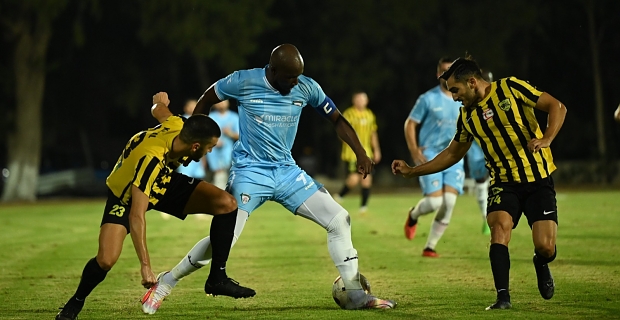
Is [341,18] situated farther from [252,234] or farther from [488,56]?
[252,234]

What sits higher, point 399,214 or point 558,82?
point 558,82

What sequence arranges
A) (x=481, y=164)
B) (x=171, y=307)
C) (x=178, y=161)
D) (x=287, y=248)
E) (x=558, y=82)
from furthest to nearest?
(x=558, y=82)
(x=481, y=164)
(x=287, y=248)
(x=171, y=307)
(x=178, y=161)

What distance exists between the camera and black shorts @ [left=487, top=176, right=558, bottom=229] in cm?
800

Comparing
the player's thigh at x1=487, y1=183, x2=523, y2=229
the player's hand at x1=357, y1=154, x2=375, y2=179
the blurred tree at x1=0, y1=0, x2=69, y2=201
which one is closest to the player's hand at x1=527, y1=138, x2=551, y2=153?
the player's thigh at x1=487, y1=183, x2=523, y2=229

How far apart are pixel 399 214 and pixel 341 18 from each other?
22.4 metres

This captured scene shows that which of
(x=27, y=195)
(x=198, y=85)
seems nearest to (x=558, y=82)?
(x=198, y=85)

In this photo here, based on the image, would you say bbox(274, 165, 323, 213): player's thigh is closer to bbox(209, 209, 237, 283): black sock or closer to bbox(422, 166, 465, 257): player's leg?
bbox(209, 209, 237, 283): black sock

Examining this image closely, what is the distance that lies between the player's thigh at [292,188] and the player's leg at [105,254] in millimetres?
1356

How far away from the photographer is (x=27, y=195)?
34.2 metres

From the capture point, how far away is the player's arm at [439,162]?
8.51m

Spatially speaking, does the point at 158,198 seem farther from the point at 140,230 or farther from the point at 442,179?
A: the point at 442,179

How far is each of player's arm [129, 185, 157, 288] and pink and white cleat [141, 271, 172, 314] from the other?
97cm

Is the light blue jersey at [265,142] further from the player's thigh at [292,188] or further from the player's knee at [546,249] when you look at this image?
the player's knee at [546,249]

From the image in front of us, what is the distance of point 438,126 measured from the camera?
499 inches
